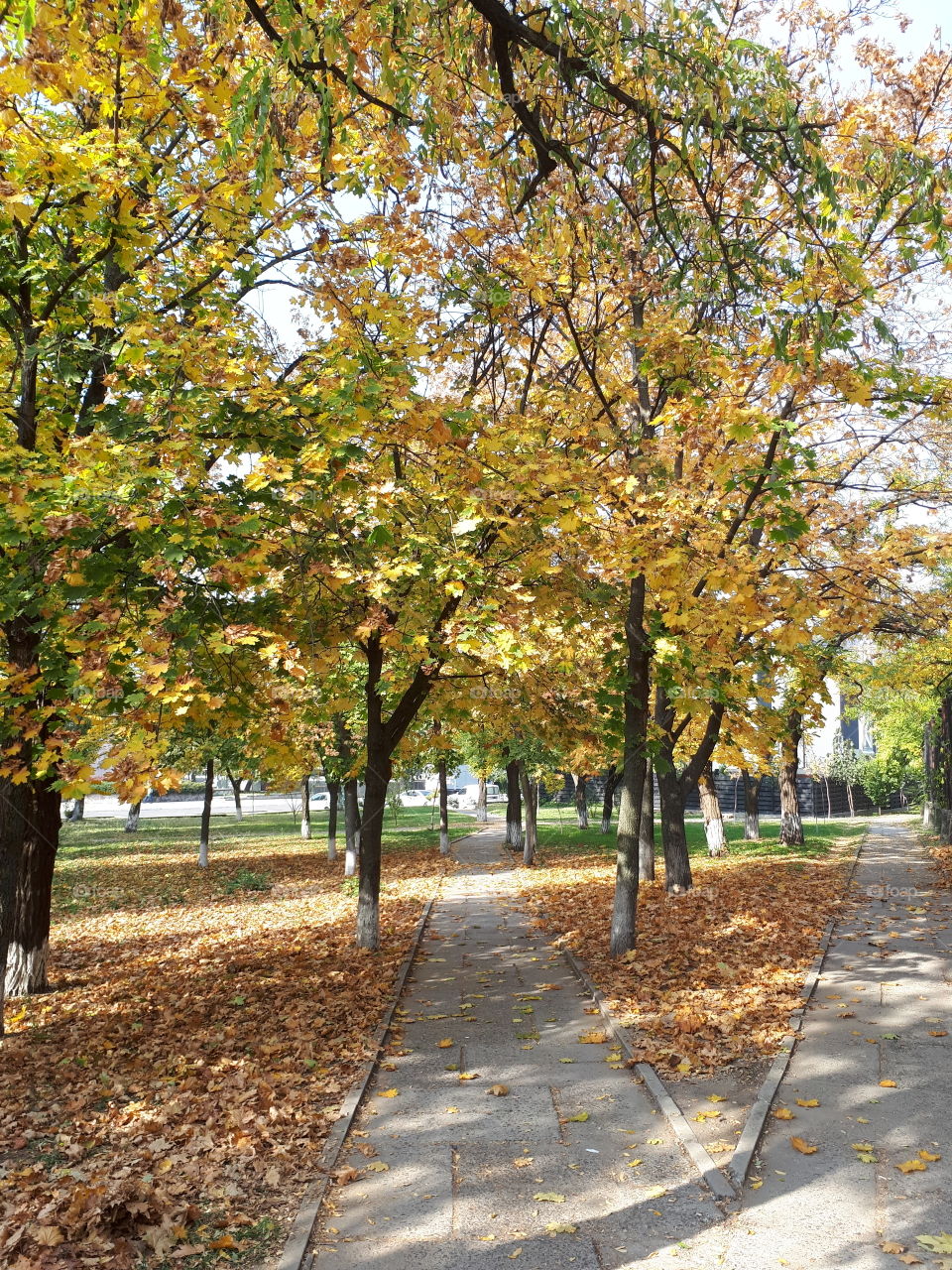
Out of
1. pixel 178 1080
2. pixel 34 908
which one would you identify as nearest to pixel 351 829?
pixel 34 908

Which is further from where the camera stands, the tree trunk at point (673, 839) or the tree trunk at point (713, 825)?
the tree trunk at point (713, 825)

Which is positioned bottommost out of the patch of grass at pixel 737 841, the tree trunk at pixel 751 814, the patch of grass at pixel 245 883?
the patch of grass at pixel 245 883

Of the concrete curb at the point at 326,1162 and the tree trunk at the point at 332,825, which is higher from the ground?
the tree trunk at the point at 332,825

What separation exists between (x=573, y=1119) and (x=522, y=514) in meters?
5.00

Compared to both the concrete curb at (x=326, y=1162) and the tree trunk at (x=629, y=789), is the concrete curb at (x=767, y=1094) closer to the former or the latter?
the tree trunk at (x=629, y=789)

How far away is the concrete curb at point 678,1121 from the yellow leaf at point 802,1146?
Result: 1.70 feet

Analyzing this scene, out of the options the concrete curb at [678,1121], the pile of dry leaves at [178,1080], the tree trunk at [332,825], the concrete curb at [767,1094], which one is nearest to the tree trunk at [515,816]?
the tree trunk at [332,825]

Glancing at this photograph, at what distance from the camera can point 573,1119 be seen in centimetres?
536

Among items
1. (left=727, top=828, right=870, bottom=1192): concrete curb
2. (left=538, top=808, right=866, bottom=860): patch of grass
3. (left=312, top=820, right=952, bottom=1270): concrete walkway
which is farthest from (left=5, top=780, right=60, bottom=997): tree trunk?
(left=538, top=808, right=866, bottom=860): patch of grass

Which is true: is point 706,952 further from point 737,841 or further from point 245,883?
point 737,841

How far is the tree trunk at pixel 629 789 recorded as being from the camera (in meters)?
9.48

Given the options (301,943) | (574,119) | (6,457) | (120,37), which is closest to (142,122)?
(120,37)

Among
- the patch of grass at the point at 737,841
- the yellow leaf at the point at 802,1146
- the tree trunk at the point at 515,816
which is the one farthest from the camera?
the tree trunk at the point at 515,816

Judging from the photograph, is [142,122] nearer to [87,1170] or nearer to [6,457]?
[6,457]
